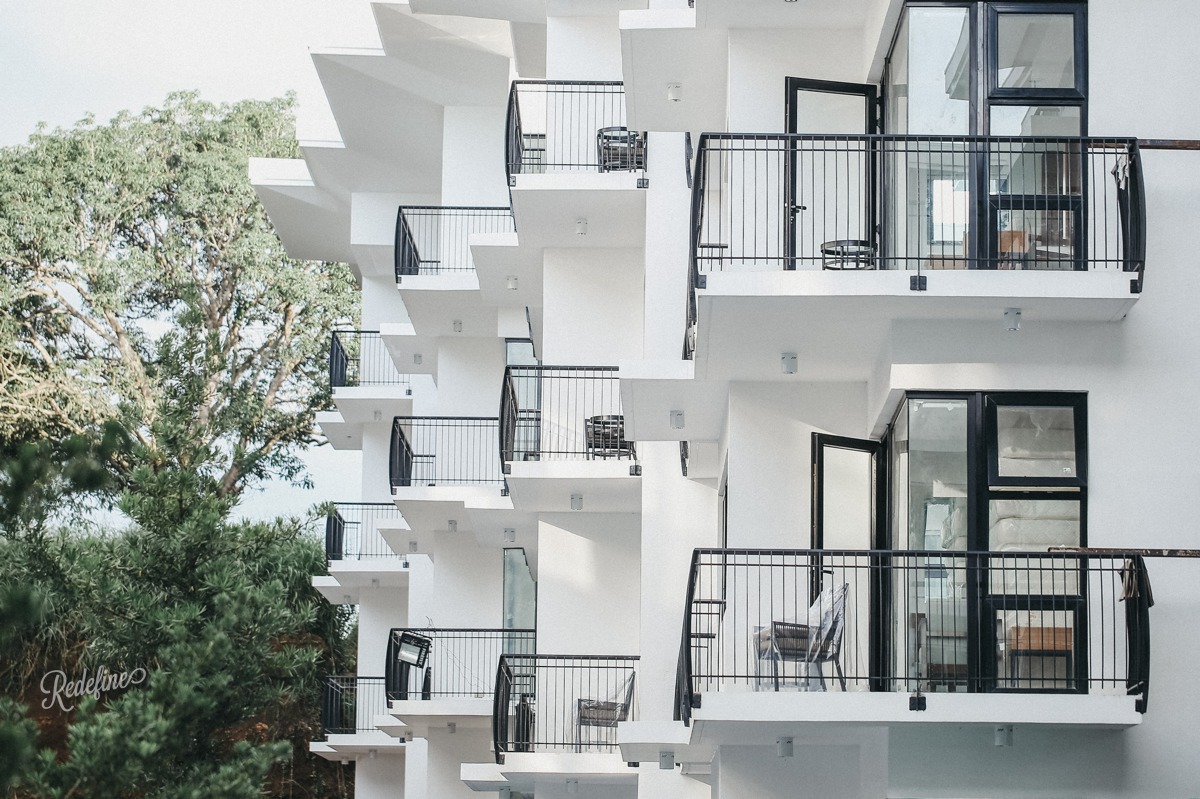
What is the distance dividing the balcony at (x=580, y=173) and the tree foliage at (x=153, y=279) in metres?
17.5

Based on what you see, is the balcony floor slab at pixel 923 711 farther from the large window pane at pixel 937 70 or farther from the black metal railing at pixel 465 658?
the black metal railing at pixel 465 658

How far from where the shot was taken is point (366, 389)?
107 feet

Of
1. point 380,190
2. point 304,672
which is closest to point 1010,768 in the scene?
point 380,190

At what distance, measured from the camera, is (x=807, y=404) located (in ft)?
49.9

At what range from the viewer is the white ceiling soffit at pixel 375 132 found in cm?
2686

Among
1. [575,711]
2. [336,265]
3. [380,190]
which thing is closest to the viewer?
[575,711]

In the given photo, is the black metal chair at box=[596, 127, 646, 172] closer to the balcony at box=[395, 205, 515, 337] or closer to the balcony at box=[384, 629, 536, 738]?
the balcony at box=[395, 205, 515, 337]

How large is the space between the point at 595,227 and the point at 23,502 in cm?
804

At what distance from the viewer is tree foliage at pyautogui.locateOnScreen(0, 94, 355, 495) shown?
39594 mm

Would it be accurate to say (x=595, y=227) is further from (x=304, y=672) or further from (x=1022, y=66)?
(x=304, y=672)

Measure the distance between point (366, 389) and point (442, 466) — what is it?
5678 mm

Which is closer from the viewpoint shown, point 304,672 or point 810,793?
point 810,793

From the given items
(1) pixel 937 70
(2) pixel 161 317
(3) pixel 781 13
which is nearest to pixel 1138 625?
(1) pixel 937 70

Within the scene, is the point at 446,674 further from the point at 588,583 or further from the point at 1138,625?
the point at 1138,625
